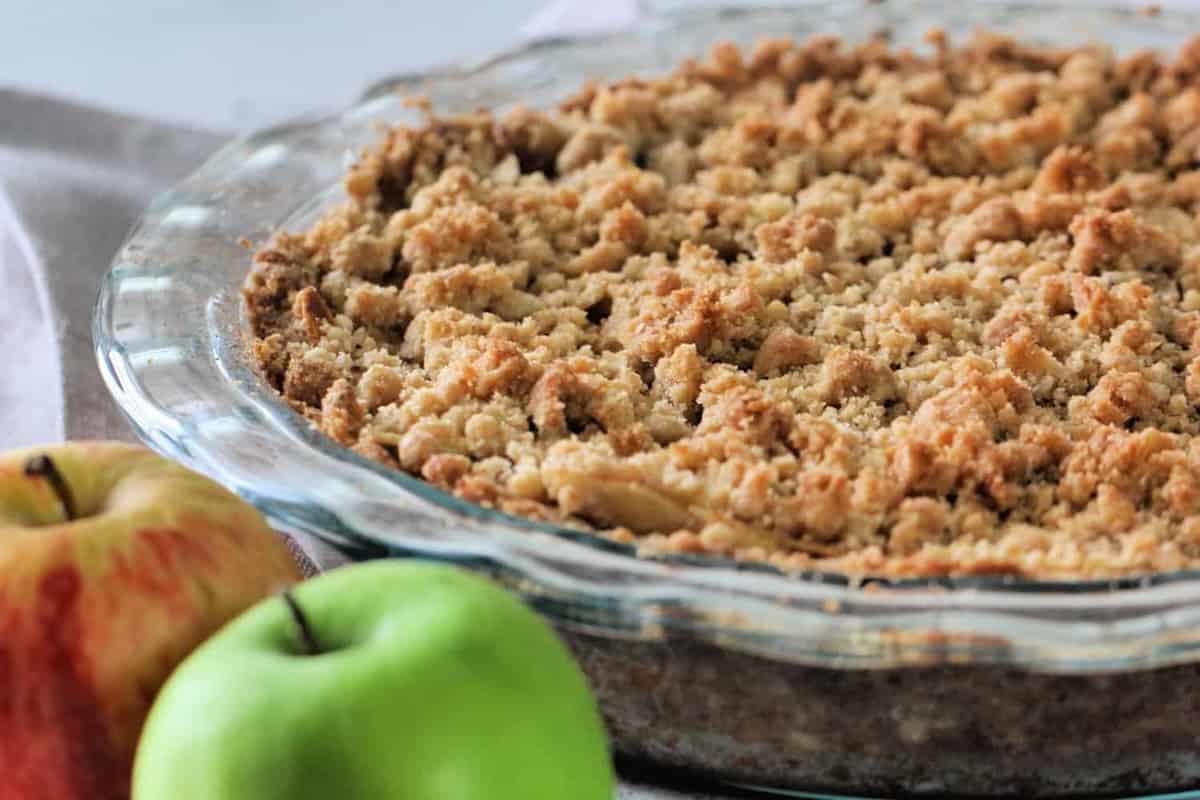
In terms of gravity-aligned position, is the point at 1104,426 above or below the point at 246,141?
below

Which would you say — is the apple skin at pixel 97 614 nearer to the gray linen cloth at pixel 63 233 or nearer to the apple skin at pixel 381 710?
the apple skin at pixel 381 710

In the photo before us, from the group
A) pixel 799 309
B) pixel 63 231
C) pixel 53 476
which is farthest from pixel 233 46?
pixel 53 476

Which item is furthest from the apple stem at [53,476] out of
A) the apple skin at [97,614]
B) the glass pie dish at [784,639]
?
the glass pie dish at [784,639]

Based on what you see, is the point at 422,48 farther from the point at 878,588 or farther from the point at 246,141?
the point at 878,588

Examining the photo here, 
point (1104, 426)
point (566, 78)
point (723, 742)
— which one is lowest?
point (723, 742)

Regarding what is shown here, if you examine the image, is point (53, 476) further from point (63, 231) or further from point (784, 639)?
point (63, 231)

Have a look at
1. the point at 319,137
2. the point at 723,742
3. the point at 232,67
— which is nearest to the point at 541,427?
the point at 723,742
